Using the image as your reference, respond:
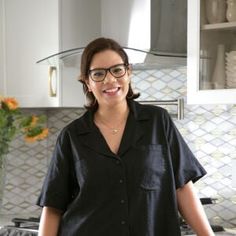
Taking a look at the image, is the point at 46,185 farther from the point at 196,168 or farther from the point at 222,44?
the point at 222,44

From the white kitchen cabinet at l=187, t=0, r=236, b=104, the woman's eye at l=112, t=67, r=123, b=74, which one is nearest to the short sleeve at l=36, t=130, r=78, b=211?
the woman's eye at l=112, t=67, r=123, b=74

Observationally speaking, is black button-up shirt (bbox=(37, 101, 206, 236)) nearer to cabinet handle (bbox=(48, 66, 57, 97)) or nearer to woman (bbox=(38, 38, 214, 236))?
woman (bbox=(38, 38, 214, 236))

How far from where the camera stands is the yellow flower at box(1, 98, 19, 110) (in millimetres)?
2166

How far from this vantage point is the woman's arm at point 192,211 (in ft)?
4.55

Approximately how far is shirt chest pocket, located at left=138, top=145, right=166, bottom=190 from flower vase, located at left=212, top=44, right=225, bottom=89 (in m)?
0.52

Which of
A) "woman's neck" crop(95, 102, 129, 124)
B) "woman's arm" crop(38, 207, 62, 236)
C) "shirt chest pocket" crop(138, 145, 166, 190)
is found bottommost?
"woman's arm" crop(38, 207, 62, 236)

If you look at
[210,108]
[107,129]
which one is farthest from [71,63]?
[107,129]

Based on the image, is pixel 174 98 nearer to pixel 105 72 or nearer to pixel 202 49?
pixel 202 49

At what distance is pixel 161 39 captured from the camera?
2037mm

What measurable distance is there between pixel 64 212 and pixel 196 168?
0.44m

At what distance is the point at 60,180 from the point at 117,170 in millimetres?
200

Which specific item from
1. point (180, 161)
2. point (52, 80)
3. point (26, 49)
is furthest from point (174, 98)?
point (180, 161)

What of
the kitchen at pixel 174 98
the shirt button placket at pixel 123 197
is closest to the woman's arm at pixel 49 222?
the shirt button placket at pixel 123 197

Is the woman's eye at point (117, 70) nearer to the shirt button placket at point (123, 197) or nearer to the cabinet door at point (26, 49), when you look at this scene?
the shirt button placket at point (123, 197)
